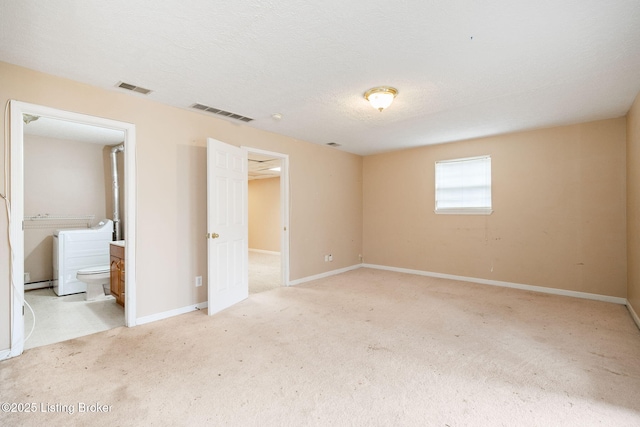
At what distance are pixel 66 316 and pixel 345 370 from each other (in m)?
3.25

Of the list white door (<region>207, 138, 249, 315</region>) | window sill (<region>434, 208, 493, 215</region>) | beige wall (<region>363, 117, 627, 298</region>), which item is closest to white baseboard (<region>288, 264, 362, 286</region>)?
beige wall (<region>363, 117, 627, 298</region>)

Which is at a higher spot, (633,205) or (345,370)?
(633,205)

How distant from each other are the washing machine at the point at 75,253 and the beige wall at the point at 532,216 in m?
4.99

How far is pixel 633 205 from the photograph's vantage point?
3295mm

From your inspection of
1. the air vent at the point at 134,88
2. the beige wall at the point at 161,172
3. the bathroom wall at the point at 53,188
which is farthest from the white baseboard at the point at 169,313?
Answer: the bathroom wall at the point at 53,188

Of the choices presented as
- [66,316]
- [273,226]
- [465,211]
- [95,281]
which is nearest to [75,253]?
[95,281]

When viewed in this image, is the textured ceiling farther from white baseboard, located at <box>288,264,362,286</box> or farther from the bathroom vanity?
white baseboard, located at <box>288,264,362,286</box>

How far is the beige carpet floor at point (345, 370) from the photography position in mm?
1738

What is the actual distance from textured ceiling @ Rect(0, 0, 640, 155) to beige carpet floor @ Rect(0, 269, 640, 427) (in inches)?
93.9

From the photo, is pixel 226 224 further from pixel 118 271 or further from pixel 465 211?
pixel 465 211

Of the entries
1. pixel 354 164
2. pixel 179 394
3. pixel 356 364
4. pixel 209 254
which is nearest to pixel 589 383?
pixel 356 364

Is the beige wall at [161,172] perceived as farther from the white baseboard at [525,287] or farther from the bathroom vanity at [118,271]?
the white baseboard at [525,287]

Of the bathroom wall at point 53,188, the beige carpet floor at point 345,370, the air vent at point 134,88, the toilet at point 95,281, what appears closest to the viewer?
the beige carpet floor at point 345,370

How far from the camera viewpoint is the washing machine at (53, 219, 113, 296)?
4203mm
